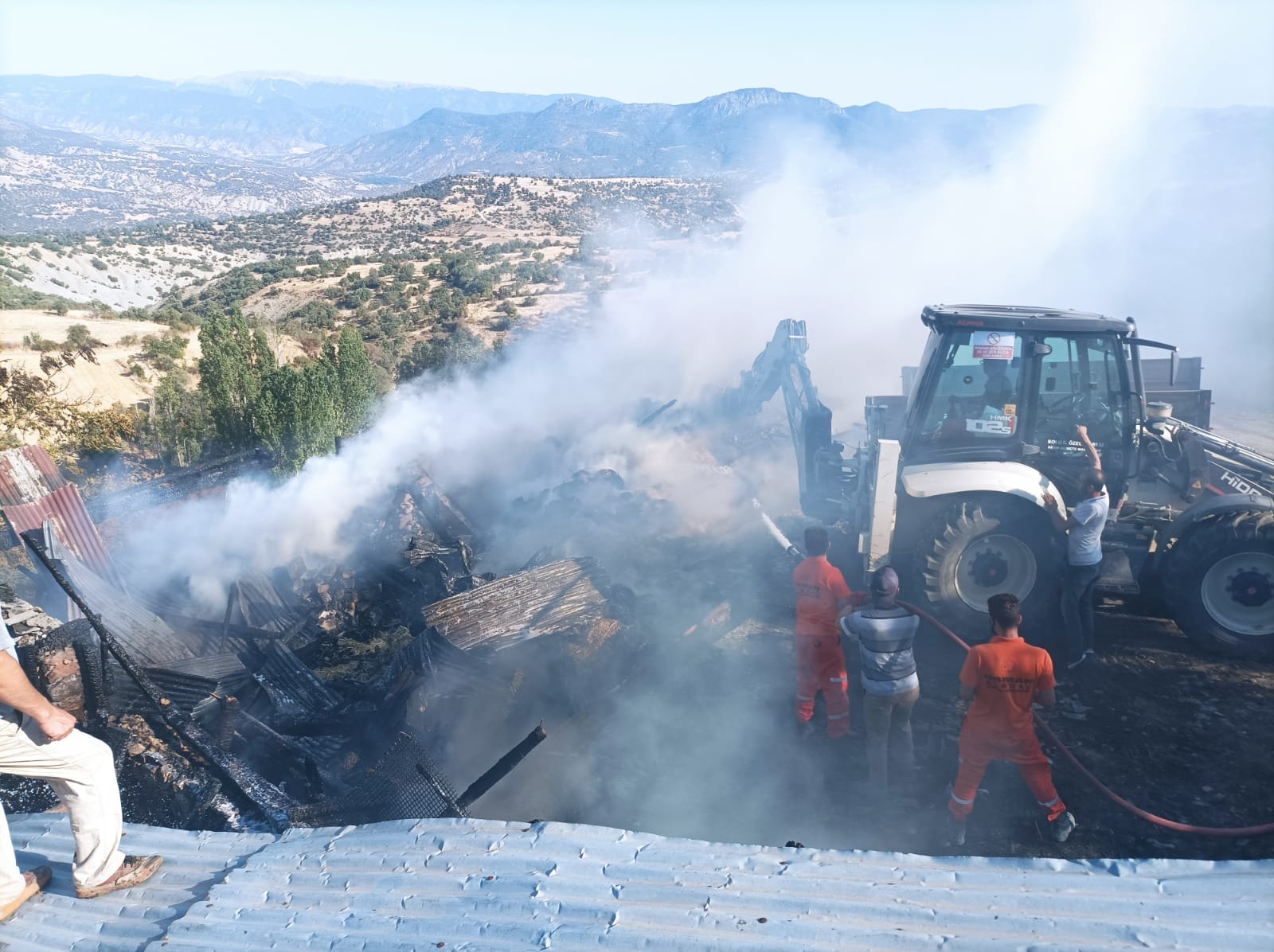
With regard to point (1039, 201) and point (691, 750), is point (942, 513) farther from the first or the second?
point (1039, 201)

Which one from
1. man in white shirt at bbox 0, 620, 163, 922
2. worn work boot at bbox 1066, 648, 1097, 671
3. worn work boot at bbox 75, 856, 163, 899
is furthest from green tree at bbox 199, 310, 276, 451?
worn work boot at bbox 1066, 648, 1097, 671

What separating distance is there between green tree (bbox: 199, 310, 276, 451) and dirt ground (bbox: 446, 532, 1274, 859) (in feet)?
28.0

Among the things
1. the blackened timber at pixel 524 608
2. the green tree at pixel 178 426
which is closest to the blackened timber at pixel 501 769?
the blackened timber at pixel 524 608

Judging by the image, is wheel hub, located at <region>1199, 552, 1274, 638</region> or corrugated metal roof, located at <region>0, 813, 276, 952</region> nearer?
corrugated metal roof, located at <region>0, 813, 276, 952</region>

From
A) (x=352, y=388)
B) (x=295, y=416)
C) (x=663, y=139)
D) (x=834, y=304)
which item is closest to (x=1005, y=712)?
(x=295, y=416)

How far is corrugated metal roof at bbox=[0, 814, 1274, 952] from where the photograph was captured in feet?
7.96

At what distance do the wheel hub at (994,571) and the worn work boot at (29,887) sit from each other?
612 cm

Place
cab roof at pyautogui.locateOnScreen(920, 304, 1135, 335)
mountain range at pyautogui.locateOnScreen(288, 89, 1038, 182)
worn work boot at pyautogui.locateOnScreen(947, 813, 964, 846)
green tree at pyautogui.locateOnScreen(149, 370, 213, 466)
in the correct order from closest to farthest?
1. worn work boot at pyautogui.locateOnScreen(947, 813, 964, 846)
2. cab roof at pyautogui.locateOnScreen(920, 304, 1135, 335)
3. green tree at pyautogui.locateOnScreen(149, 370, 213, 466)
4. mountain range at pyautogui.locateOnScreen(288, 89, 1038, 182)

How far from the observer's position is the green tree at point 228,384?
40.3 feet

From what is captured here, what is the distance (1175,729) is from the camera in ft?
17.7

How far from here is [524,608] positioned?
6.84 meters

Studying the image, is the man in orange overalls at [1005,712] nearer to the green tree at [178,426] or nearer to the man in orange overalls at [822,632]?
the man in orange overalls at [822,632]

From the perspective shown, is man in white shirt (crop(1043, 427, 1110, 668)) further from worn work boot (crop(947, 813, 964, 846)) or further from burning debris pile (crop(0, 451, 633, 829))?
burning debris pile (crop(0, 451, 633, 829))

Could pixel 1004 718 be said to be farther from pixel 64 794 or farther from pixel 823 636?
pixel 64 794
